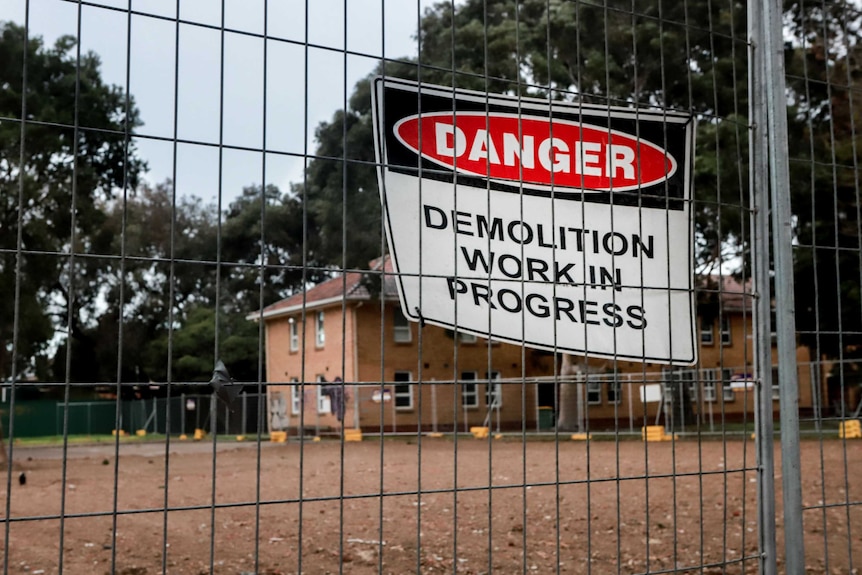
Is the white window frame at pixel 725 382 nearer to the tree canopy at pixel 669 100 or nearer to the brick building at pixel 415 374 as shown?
the brick building at pixel 415 374

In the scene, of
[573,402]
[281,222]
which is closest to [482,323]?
[573,402]

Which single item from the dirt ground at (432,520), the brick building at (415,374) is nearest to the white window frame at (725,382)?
the dirt ground at (432,520)

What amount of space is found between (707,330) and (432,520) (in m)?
22.9

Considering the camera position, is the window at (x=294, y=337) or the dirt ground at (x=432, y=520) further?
the window at (x=294, y=337)

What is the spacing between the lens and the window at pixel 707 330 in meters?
25.6

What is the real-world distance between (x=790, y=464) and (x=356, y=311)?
24065mm

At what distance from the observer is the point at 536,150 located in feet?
13.4

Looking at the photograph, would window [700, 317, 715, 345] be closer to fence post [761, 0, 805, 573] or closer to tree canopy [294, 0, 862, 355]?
tree canopy [294, 0, 862, 355]

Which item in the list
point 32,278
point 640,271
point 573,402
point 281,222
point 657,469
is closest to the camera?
point 640,271

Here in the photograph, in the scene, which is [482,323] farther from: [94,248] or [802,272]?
[94,248]

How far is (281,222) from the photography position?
108 feet

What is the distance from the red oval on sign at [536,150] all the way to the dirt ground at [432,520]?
123 cm

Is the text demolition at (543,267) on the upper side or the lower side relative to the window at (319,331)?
lower

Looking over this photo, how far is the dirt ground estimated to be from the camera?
3.97 metres
